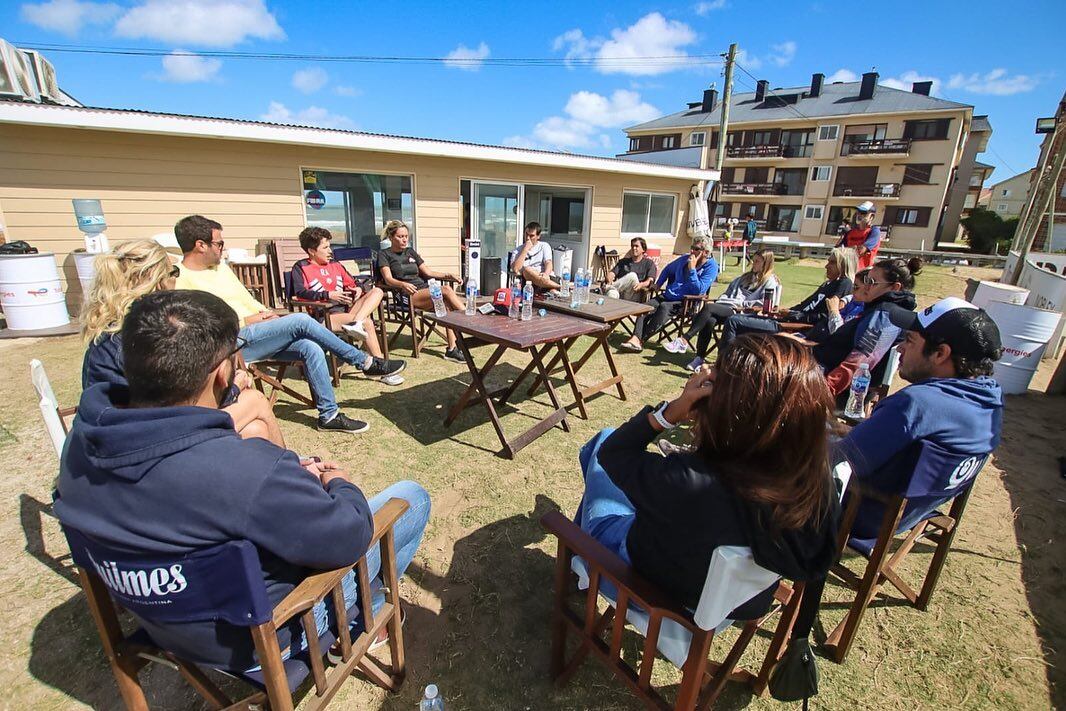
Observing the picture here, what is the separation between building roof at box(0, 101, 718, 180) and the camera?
4.78m

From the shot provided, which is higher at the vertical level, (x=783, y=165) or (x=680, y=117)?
(x=680, y=117)

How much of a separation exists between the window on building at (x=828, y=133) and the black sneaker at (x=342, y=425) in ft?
112

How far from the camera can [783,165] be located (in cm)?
3006

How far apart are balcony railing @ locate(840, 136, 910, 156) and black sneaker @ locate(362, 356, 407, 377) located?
32.4 meters

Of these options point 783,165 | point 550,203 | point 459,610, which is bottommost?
point 459,610

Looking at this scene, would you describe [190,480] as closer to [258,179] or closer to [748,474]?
[748,474]

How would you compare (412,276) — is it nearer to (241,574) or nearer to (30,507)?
(30,507)

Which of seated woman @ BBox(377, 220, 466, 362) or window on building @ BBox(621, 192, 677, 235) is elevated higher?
window on building @ BBox(621, 192, 677, 235)

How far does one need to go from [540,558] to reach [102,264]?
230 cm

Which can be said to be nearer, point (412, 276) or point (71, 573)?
point (71, 573)

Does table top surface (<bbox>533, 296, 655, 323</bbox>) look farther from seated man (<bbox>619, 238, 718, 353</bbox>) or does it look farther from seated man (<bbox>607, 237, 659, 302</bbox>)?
seated man (<bbox>607, 237, 659, 302</bbox>)

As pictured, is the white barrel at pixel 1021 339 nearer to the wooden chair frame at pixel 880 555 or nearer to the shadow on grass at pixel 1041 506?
the shadow on grass at pixel 1041 506

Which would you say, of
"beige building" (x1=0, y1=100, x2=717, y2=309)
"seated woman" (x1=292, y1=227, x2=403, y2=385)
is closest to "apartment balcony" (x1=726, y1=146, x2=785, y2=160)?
"beige building" (x1=0, y1=100, x2=717, y2=309)

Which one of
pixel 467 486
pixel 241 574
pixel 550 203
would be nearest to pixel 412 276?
pixel 467 486
